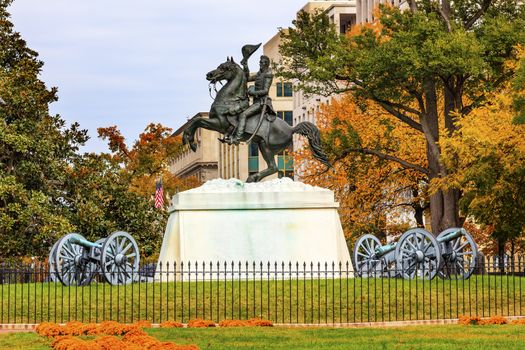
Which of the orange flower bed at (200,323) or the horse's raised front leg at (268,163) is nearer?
the orange flower bed at (200,323)

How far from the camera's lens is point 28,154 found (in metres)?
47.9

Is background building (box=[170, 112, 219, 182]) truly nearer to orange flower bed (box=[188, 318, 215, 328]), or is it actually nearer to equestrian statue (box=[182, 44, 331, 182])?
equestrian statue (box=[182, 44, 331, 182])

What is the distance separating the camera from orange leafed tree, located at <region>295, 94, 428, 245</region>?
5541 centimetres

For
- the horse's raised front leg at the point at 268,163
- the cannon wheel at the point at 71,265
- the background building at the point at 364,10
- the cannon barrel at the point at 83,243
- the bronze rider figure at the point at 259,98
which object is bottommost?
the cannon wheel at the point at 71,265

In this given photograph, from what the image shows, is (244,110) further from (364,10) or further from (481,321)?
(364,10)

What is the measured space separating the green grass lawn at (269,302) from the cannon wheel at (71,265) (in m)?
1.23

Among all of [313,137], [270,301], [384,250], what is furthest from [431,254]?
[270,301]

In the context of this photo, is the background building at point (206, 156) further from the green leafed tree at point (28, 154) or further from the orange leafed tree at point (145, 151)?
the green leafed tree at point (28, 154)

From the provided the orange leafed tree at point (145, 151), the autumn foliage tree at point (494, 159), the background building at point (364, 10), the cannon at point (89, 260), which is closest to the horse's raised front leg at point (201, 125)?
the cannon at point (89, 260)

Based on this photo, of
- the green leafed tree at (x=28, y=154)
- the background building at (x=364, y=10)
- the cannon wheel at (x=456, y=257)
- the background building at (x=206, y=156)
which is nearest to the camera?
the cannon wheel at (x=456, y=257)

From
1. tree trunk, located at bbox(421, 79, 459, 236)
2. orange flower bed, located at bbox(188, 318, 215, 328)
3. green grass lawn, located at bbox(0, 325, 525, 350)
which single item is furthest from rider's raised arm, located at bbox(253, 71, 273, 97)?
tree trunk, located at bbox(421, 79, 459, 236)

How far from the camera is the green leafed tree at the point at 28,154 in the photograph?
1821 inches

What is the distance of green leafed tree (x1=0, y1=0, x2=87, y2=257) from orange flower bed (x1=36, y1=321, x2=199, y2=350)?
20350mm

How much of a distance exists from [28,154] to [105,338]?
2751 centimetres
